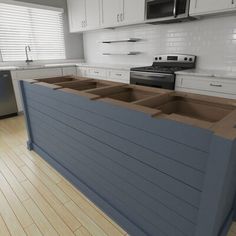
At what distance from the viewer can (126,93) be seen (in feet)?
5.39

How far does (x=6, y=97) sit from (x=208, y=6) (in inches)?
140

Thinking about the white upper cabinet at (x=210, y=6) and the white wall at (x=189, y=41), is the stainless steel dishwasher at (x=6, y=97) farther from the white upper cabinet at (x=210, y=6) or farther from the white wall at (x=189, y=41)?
the white upper cabinet at (x=210, y=6)

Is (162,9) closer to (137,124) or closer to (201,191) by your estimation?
(137,124)

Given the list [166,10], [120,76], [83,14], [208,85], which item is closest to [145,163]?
[208,85]

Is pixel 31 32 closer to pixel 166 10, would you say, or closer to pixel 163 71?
pixel 166 10

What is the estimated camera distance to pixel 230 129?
2.42ft

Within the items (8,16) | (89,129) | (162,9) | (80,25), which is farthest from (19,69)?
(89,129)

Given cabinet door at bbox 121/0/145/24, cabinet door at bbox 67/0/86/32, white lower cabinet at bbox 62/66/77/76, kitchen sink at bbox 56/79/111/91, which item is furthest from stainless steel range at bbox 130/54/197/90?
cabinet door at bbox 67/0/86/32

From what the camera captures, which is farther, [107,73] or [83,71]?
[83,71]

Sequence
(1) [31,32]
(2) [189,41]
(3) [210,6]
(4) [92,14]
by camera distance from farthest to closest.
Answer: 1. (1) [31,32]
2. (4) [92,14]
3. (2) [189,41]
4. (3) [210,6]

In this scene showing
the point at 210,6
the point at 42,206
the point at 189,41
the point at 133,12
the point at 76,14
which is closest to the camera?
the point at 42,206

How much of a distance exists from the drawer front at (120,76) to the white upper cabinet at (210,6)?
134 centimetres

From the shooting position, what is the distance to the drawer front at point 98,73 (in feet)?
12.5

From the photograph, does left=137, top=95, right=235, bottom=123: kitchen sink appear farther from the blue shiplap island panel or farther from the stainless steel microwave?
the stainless steel microwave
